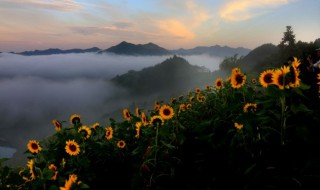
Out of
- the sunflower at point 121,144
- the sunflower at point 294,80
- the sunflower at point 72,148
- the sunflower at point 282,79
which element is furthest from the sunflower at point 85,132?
the sunflower at point 294,80

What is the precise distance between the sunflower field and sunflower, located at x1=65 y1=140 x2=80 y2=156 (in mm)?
14

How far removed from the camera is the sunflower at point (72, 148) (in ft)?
13.9

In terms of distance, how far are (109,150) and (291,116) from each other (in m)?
2.88

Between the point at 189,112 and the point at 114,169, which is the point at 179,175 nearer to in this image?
the point at 114,169

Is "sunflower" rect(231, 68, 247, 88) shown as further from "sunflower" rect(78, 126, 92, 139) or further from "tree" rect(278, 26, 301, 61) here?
"tree" rect(278, 26, 301, 61)

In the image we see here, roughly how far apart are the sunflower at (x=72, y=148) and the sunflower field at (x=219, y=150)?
0.01 meters

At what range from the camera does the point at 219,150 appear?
3.19 metres

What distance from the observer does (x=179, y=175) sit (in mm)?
3229

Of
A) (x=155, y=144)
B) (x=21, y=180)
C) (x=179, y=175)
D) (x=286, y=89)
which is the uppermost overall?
(x=286, y=89)

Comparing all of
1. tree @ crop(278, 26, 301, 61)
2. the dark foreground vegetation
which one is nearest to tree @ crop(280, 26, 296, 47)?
tree @ crop(278, 26, 301, 61)

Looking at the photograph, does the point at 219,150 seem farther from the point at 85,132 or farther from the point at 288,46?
the point at 288,46

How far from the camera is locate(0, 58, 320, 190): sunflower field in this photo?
2.48 meters

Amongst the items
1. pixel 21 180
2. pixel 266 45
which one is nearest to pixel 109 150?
pixel 21 180

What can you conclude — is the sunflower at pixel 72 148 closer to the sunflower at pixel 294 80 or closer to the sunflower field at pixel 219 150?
→ the sunflower field at pixel 219 150
